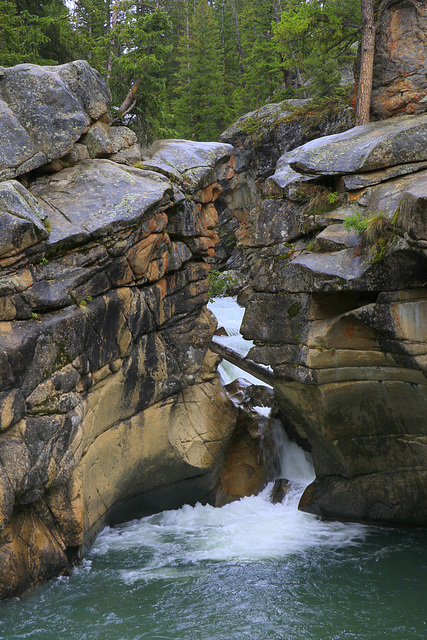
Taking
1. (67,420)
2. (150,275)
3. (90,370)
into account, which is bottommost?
(67,420)

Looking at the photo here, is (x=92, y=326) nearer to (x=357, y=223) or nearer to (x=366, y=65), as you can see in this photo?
(x=357, y=223)

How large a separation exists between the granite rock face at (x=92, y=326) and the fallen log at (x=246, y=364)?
1237mm

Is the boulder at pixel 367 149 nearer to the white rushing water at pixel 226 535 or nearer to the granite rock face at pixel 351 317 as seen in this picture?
the granite rock face at pixel 351 317

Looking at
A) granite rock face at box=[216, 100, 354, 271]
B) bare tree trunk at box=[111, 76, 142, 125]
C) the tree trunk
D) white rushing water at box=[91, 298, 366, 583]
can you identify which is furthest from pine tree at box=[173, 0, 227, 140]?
white rushing water at box=[91, 298, 366, 583]

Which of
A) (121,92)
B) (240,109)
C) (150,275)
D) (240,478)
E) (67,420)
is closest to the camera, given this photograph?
(67,420)

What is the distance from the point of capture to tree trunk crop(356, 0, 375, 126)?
18.3 m

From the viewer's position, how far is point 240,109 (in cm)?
3969

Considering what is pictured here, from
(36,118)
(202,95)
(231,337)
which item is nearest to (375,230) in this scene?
(36,118)

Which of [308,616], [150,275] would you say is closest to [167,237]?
[150,275]

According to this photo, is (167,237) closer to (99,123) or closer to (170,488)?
(99,123)

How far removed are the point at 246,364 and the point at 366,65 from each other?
1097 cm

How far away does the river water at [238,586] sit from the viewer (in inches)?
421

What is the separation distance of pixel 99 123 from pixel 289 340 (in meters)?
8.36

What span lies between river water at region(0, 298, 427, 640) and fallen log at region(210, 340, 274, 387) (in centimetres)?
432
